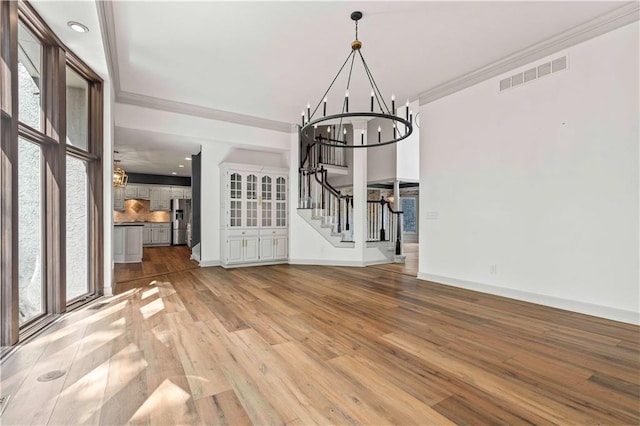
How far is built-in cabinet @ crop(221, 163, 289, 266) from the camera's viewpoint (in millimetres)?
6734

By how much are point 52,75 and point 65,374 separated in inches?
119

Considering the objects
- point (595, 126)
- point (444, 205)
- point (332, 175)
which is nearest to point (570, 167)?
point (595, 126)

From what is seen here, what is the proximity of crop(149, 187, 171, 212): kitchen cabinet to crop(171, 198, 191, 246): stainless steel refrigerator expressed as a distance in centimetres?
21

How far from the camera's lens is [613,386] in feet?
6.61

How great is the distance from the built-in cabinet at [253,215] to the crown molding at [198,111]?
3.10ft

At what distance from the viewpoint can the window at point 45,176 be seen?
2494mm

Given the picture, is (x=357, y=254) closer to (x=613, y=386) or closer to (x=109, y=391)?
(x=613, y=386)

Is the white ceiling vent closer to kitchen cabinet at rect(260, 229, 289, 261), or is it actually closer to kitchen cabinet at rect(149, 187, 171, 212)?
kitchen cabinet at rect(260, 229, 289, 261)

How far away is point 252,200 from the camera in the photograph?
6.98 meters

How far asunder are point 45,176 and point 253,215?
13.2 ft

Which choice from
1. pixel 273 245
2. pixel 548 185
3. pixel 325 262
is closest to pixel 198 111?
pixel 273 245

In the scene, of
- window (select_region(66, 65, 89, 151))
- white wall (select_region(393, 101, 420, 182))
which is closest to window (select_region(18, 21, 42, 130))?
window (select_region(66, 65, 89, 151))

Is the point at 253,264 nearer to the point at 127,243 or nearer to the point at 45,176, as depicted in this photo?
the point at 127,243

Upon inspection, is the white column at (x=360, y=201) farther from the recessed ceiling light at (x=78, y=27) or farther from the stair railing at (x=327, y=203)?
the recessed ceiling light at (x=78, y=27)
